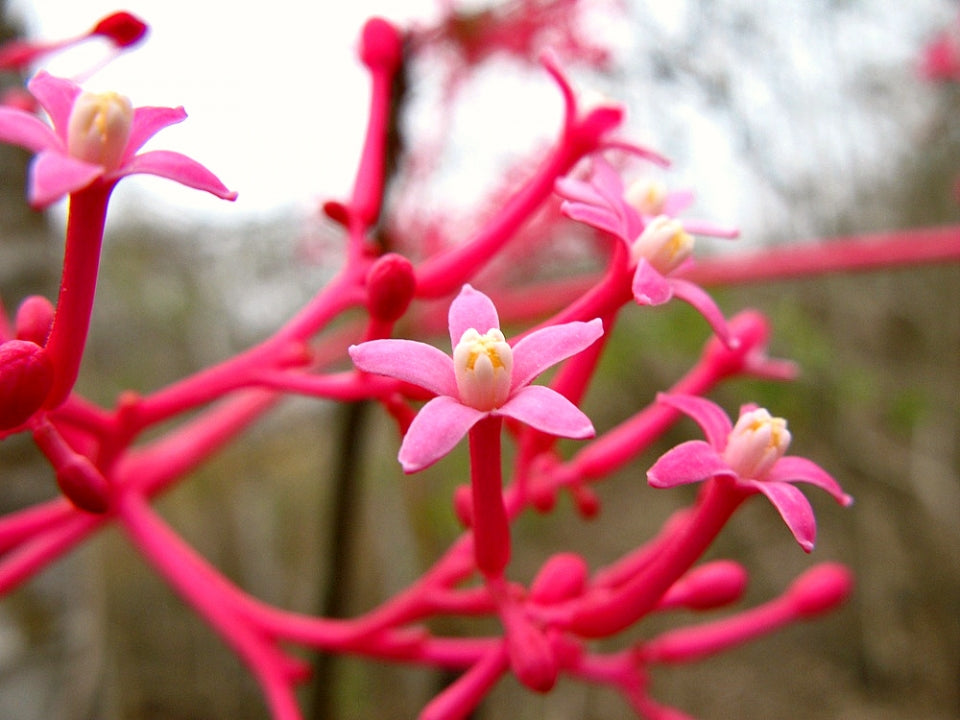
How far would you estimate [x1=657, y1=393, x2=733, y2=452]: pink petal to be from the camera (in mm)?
415

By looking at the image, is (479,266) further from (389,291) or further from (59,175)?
(59,175)

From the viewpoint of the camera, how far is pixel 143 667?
293 centimetres

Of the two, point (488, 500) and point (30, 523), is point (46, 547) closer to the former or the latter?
point (30, 523)

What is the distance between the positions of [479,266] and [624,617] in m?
0.23

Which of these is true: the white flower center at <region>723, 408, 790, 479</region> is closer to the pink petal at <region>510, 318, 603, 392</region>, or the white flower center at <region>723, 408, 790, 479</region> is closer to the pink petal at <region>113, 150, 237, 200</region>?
the pink petal at <region>510, 318, 603, 392</region>

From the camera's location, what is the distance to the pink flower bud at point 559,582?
1.56 feet

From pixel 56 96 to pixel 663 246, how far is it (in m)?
0.32

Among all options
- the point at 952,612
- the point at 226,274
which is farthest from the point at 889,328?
the point at 226,274

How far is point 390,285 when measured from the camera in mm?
441

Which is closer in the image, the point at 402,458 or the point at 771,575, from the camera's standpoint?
the point at 402,458

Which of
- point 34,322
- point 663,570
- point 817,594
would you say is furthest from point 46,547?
point 817,594

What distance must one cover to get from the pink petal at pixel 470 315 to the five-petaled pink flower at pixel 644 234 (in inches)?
2.8

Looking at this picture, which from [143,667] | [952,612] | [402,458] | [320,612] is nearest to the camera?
[402,458]

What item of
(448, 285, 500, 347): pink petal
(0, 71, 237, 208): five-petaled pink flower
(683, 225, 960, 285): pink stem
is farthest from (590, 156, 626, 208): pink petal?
(683, 225, 960, 285): pink stem
